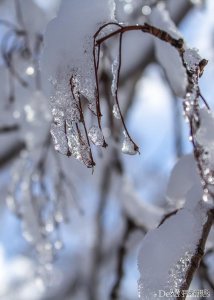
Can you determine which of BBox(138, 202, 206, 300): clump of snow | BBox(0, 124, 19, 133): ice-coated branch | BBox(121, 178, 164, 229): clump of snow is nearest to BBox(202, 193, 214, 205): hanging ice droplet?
BBox(138, 202, 206, 300): clump of snow

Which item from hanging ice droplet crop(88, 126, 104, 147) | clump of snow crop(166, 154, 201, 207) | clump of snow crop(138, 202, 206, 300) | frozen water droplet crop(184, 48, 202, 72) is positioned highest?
frozen water droplet crop(184, 48, 202, 72)

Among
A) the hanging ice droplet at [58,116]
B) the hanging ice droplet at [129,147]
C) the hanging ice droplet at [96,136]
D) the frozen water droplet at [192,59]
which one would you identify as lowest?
the hanging ice droplet at [129,147]

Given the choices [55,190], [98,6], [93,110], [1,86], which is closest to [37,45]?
[1,86]

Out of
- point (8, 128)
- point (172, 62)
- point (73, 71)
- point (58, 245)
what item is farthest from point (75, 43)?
point (8, 128)

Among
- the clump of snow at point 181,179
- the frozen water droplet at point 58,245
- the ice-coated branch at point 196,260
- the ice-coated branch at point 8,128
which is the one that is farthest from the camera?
the ice-coated branch at point 8,128

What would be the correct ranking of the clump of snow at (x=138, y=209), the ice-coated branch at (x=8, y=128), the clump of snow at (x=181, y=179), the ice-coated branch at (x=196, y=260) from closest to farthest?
the ice-coated branch at (x=196, y=260)
the clump of snow at (x=181, y=179)
the clump of snow at (x=138, y=209)
the ice-coated branch at (x=8, y=128)

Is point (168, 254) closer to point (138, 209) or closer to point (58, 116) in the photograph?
point (58, 116)

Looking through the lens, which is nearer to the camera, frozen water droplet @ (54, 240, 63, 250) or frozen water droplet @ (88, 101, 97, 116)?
frozen water droplet @ (88, 101, 97, 116)

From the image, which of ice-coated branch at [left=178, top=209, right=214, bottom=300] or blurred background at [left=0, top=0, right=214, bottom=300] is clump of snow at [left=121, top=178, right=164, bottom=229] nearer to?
blurred background at [left=0, top=0, right=214, bottom=300]

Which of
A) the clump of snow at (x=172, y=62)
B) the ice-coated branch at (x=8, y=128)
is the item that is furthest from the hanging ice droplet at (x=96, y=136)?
the ice-coated branch at (x=8, y=128)

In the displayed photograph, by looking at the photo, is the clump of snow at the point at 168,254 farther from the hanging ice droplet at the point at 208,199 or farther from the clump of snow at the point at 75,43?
the clump of snow at the point at 75,43

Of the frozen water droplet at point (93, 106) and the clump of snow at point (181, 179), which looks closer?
the frozen water droplet at point (93, 106)

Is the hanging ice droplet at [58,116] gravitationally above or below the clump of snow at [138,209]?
above
